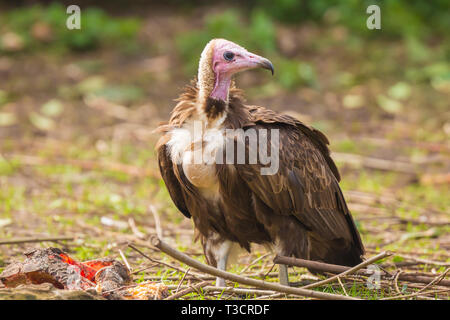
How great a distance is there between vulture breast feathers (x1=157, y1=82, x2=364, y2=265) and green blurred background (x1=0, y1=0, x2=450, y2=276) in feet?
4.09

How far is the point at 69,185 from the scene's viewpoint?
704cm

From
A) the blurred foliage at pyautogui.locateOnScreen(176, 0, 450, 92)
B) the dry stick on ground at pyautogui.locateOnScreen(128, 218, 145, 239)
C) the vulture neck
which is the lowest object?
the dry stick on ground at pyautogui.locateOnScreen(128, 218, 145, 239)

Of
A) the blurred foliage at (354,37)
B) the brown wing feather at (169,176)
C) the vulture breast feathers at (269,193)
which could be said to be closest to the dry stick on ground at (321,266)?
the vulture breast feathers at (269,193)

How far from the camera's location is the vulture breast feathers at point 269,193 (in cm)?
404

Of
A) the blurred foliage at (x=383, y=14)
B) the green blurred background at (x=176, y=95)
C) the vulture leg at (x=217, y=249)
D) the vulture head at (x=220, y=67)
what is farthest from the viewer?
the blurred foliage at (x=383, y=14)

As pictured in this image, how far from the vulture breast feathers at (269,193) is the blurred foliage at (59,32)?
697cm

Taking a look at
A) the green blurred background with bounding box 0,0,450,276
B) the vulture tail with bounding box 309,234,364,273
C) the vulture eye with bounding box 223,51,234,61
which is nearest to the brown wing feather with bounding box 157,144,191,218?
the vulture eye with bounding box 223,51,234,61

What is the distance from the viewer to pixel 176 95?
9.70 metres

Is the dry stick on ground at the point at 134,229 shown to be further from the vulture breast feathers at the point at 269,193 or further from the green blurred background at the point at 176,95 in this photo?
the vulture breast feathers at the point at 269,193

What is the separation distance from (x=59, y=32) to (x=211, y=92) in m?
7.43

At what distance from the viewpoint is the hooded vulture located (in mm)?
3971

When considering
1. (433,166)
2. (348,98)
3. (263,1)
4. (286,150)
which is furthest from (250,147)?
(263,1)

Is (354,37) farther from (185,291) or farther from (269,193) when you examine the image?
(185,291)

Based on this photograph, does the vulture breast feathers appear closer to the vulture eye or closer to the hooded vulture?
the hooded vulture
